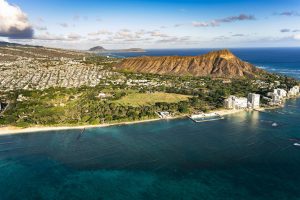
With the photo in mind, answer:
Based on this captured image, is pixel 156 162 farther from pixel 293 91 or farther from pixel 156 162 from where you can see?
pixel 293 91

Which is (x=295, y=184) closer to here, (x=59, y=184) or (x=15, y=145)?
(x=59, y=184)

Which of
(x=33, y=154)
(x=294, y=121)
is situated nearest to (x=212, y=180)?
(x=33, y=154)

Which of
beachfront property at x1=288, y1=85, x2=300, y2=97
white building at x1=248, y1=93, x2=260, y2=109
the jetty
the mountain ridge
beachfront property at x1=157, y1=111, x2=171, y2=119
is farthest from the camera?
the mountain ridge

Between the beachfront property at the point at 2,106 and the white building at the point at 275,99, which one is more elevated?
the white building at the point at 275,99

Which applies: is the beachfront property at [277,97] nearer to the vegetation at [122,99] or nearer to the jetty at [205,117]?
the vegetation at [122,99]

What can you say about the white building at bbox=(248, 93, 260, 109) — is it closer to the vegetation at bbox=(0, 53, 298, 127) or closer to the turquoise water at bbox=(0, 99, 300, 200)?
the vegetation at bbox=(0, 53, 298, 127)

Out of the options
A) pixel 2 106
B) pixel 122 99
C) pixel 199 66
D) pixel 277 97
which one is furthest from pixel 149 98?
pixel 199 66

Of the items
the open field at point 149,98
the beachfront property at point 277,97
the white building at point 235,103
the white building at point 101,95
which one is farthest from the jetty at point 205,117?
the white building at point 101,95

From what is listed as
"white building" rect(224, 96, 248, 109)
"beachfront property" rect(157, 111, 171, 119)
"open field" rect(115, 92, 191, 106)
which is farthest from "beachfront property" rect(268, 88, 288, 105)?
"beachfront property" rect(157, 111, 171, 119)
